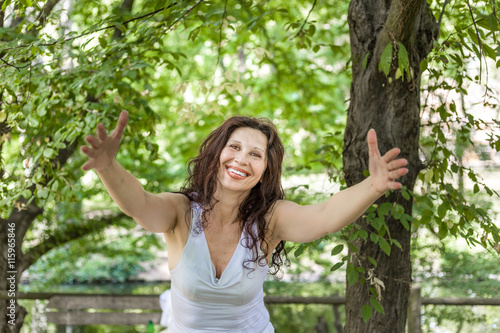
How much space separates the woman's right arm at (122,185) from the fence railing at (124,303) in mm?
2362

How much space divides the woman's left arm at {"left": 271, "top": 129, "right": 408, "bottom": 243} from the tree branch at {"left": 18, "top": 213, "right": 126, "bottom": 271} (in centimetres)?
374

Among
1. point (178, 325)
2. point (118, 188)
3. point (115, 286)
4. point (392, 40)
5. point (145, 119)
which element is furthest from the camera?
point (115, 286)

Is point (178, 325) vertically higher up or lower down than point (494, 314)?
lower down

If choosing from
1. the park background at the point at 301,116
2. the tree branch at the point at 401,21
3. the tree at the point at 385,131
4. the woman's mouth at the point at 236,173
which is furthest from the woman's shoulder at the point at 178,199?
the tree branch at the point at 401,21

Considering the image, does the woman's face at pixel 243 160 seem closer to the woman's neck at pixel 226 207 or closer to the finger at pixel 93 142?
the woman's neck at pixel 226 207

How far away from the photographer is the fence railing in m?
4.07

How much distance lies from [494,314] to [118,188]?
4.26 metres

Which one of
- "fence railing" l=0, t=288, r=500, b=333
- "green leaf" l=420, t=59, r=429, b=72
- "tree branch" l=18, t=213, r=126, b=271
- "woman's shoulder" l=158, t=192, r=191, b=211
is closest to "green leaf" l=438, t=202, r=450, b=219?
"green leaf" l=420, t=59, r=429, b=72

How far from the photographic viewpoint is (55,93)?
333 centimetres

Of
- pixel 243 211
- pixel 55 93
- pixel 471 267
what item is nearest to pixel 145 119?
pixel 55 93

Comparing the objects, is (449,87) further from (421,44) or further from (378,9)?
(378,9)

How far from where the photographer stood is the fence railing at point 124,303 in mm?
4070

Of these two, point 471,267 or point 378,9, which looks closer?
point 378,9

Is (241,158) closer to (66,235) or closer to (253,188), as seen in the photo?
(253,188)
